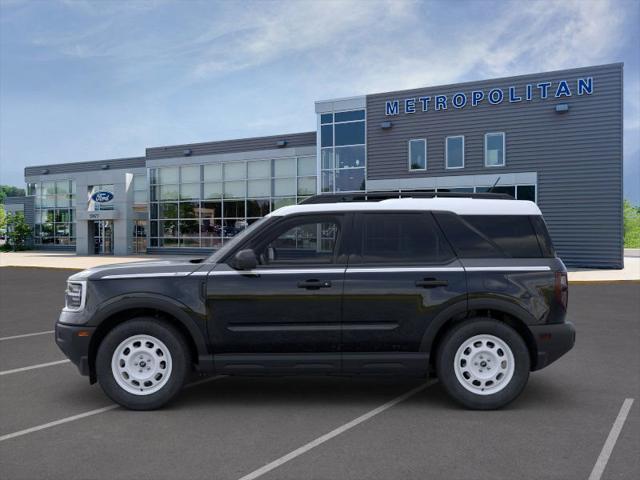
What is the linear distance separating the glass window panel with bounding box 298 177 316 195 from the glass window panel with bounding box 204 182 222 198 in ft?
18.5

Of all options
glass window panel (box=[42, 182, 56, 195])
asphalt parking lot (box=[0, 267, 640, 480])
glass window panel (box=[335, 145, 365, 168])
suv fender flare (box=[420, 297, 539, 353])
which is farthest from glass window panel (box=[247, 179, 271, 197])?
suv fender flare (box=[420, 297, 539, 353])

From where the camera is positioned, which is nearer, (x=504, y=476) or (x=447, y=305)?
(x=504, y=476)

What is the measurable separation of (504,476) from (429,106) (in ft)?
80.8

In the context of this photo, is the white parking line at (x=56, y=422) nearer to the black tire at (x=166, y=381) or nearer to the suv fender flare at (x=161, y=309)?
the black tire at (x=166, y=381)

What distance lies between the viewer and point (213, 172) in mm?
36188

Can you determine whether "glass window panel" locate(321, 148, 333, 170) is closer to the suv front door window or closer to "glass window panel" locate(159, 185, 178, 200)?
"glass window panel" locate(159, 185, 178, 200)

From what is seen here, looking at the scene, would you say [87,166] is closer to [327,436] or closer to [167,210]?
[167,210]

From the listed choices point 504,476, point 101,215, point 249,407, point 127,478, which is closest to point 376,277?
point 249,407

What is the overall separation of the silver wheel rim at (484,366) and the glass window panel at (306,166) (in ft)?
92.3

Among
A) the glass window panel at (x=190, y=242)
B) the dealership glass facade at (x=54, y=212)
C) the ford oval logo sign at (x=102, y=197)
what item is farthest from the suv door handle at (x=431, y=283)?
the dealership glass facade at (x=54, y=212)

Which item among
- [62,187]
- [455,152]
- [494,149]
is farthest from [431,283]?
[62,187]

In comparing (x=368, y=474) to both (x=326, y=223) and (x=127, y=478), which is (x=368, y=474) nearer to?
(x=127, y=478)

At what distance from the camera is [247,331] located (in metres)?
5.19

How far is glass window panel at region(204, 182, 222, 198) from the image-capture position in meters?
35.9
